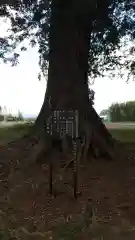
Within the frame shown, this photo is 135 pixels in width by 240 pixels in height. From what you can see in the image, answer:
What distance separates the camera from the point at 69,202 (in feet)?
28.4

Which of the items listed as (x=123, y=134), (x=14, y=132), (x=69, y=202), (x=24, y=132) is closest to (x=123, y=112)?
(x=123, y=134)

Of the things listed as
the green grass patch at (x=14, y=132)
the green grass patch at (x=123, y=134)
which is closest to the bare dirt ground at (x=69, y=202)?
the green grass patch at (x=14, y=132)

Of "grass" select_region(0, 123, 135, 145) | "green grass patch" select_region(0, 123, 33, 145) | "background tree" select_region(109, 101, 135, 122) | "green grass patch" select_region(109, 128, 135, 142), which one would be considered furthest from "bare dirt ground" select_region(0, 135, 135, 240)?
"background tree" select_region(109, 101, 135, 122)

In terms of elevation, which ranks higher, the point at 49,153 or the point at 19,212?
A: the point at 49,153

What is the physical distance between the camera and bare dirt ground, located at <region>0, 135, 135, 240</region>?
7090 millimetres

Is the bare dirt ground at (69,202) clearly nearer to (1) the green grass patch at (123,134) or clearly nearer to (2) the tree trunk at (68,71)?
(2) the tree trunk at (68,71)

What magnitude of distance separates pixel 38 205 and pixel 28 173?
1859 mm

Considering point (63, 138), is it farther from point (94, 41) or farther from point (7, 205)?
point (94, 41)

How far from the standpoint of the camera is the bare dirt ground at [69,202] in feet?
23.3

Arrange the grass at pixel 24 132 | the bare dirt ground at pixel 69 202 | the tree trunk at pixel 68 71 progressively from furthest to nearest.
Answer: the grass at pixel 24 132, the tree trunk at pixel 68 71, the bare dirt ground at pixel 69 202

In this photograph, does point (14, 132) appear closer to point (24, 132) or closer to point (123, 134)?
point (24, 132)

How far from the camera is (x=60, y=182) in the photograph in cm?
962

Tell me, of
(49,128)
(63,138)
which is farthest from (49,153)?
(49,128)

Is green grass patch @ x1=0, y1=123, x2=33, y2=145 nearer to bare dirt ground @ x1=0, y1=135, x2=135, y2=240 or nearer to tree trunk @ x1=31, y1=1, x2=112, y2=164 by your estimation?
tree trunk @ x1=31, y1=1, x2=112, y2=164
